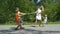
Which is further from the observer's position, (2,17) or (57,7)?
(57,7)

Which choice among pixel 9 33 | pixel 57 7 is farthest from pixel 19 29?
pixel 57 7

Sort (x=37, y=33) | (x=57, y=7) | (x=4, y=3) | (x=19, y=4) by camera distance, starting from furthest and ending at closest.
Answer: (x=57, y=7) < (x=19, y=4) < (x=4, y=3) < (x=37, y=33)

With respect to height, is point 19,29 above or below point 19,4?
below

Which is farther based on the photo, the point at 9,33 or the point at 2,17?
the point at 2,17

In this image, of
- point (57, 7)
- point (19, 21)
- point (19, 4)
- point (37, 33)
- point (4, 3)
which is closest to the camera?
point (37, 33)

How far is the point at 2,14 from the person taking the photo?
2022 cm

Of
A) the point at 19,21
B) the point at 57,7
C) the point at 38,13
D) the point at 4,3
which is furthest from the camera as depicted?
the point at 57,7

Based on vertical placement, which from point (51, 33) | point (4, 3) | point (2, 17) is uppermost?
point (4, 3)

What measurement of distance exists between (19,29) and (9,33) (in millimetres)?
1519

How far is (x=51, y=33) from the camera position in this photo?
40.6ft

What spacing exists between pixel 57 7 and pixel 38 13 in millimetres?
11571

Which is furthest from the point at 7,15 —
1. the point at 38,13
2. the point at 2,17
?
the point at 38,13

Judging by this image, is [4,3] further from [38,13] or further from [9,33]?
[9,33]

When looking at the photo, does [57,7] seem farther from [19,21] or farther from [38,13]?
[19,21]
